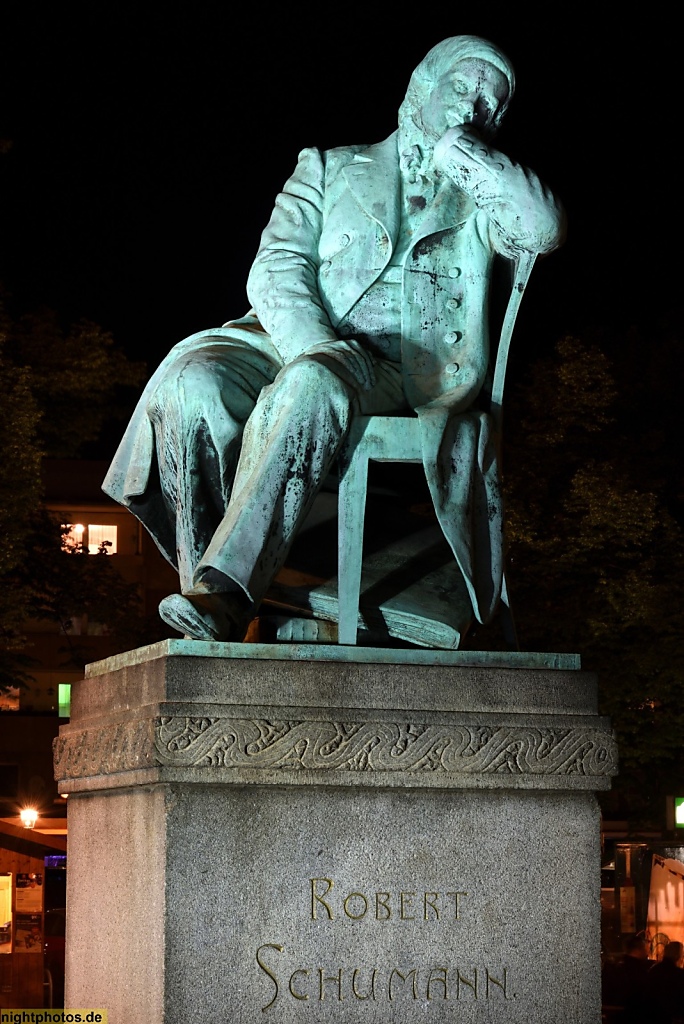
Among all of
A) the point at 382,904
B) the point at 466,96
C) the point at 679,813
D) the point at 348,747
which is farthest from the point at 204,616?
the point at 679,813

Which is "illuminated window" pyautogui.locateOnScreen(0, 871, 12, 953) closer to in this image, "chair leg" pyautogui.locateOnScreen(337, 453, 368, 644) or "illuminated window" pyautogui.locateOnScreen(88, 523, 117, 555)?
"chair leg" pyautogui.locateOnScreen(337, 453, 368, 644)

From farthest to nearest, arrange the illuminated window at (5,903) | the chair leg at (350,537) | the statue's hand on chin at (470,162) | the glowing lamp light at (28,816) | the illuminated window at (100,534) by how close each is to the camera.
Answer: the illuminated window at (100,534)
the glowing lamp light at (28,816)
the illuminated window at (5,903)
the statue's hand on chin at (470,162)
the chair leg at (350,537)

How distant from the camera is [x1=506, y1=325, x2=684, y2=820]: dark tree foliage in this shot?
1964 centimetres

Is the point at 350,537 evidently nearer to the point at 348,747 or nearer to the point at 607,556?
the point at 348,747

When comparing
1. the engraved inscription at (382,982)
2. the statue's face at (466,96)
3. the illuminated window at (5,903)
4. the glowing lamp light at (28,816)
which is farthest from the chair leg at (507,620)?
the glowing lamp light at (28,816)

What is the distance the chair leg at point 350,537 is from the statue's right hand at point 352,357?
27cm

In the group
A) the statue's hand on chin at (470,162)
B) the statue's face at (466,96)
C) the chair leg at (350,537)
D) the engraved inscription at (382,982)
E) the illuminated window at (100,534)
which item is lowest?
the engraved inscription at (382,982)

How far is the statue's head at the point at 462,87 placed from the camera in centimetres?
668

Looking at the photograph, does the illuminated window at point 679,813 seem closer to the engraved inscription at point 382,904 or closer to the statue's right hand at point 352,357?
the statue's right hand at point 352,357

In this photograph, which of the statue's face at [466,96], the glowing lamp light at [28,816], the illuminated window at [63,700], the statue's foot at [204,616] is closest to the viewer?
the statue's foot at [204,616]

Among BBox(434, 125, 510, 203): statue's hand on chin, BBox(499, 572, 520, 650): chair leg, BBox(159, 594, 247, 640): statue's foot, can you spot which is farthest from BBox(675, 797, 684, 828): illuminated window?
BBox(159, 594, 247, 640): statue's foot

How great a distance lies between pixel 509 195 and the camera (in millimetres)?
6422

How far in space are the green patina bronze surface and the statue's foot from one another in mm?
93

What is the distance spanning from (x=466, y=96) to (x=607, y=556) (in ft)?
45.2
